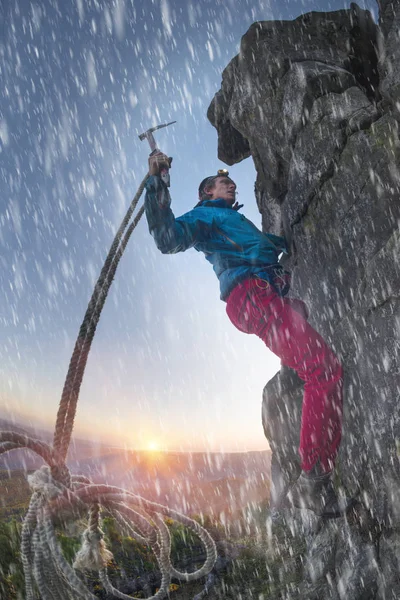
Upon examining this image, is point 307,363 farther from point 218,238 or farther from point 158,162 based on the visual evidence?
point 158,162

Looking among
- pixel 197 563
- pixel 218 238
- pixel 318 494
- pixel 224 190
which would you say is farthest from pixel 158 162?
pixel 197 563

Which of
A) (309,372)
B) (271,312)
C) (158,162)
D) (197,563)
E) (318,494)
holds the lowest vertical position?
(197,563)

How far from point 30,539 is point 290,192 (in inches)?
207

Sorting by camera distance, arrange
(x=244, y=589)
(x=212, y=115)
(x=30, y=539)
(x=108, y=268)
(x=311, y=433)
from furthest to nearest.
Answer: (x=212, y=115) < (x=244, y=589) < (x=311, y=433) < (x=108, y=268) < (x=30, y=539)

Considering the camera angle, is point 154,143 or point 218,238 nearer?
point 154,143

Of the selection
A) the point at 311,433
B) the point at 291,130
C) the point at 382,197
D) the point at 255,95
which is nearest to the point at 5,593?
the point at 311,433

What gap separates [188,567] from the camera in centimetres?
761

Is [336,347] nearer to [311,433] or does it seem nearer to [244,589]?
[311,433]

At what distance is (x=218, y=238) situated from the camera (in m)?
5.03

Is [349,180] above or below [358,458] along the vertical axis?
above

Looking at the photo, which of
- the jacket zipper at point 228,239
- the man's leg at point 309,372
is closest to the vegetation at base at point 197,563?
the man's leg at point 309,372

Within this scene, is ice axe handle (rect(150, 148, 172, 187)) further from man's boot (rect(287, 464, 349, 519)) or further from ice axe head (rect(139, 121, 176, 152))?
man's boot (rect(287, 464, 349, 519))

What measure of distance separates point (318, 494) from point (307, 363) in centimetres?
138

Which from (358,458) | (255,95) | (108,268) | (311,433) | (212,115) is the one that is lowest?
(358,458)
